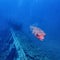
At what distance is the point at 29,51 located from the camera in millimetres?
3184

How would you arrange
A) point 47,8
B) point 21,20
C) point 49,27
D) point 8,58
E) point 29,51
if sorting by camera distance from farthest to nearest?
point 47,8, point 21,20, point 49,27, point 8,58, point 29,51

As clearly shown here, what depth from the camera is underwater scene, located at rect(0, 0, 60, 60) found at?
3.47m

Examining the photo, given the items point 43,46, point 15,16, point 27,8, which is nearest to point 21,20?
point 15,16

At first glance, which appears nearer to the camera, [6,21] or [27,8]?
[6,21]

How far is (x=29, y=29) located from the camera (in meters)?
4.73

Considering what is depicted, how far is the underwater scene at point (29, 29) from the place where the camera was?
3475mm

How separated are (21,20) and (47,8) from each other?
1.28m

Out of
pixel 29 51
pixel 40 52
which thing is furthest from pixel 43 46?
pixel 29 51

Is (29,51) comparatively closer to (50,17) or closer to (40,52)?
(40,52)

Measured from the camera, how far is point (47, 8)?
590 cm

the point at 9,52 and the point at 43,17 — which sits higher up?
the point at 43,17

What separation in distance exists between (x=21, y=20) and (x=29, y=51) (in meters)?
2.49

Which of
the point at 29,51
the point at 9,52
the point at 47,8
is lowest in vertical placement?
the point at 29,51

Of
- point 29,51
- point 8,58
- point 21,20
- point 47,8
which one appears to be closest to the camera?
point 29,51
